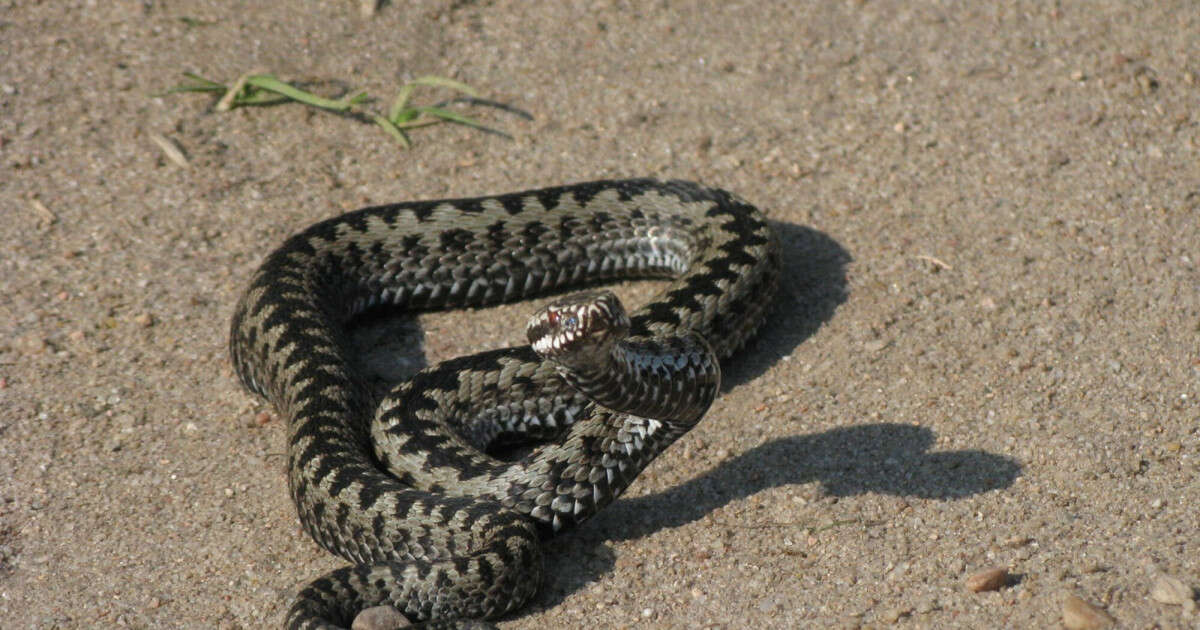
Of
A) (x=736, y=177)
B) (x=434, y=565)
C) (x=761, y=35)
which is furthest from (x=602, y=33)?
(x=434, y=565)

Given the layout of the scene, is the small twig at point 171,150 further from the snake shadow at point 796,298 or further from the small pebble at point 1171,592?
the small pebble at point 1171,592

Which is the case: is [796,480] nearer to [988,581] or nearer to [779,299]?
[988,581]

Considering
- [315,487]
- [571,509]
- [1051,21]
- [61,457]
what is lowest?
[61,457]

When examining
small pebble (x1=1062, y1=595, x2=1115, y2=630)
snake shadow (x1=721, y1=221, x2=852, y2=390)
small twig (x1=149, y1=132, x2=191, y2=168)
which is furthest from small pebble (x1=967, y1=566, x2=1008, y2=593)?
small twig (x1=149, y1=132, x2=191, y2=168)

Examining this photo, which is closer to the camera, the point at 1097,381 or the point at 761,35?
the point at 1097,381

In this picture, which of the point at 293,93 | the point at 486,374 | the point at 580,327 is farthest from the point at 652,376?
the point at 293,93

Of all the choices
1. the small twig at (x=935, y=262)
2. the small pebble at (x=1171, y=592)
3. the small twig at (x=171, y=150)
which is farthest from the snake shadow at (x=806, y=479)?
the small twig at (x=171, y=150)

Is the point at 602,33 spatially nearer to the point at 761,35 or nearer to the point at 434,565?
the point at 761,35
